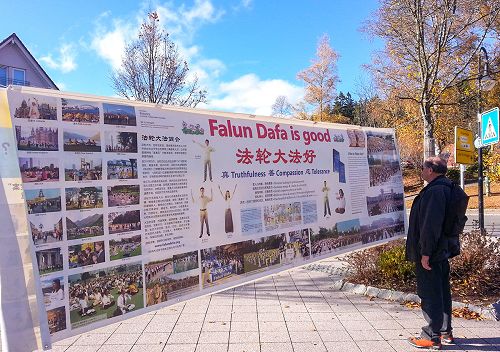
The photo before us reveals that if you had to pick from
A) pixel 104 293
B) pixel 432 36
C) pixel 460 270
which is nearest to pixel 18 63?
pixel 432 36

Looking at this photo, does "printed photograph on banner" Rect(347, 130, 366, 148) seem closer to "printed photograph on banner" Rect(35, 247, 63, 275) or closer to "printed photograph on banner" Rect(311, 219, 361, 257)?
"printed photograph on banner" Rect(311, 219, 361, 257)

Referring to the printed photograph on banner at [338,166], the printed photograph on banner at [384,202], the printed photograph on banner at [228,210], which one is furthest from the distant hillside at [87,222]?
the printed photograph on banner at [384,202]

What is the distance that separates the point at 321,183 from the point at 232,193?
48.5 inches

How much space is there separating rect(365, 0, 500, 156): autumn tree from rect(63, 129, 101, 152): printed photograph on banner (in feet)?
22.2

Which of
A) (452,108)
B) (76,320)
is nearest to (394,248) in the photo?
(76,320)

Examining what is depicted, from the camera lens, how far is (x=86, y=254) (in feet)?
8.76

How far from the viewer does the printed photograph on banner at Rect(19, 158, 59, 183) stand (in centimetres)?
241

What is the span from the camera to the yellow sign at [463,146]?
6980 millimetres

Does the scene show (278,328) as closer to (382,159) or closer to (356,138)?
(356,138)

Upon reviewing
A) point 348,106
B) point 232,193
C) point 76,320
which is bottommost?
point 76,320

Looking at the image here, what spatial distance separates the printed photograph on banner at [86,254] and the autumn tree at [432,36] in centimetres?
680

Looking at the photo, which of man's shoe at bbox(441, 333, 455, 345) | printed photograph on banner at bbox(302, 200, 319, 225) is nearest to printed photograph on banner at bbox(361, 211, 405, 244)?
printed photograph on banner at bbox(302, 200, 319, 225)

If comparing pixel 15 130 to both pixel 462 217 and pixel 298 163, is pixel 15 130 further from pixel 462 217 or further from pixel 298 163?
pixel 462 217

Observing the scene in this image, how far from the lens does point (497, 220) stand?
17188mm
